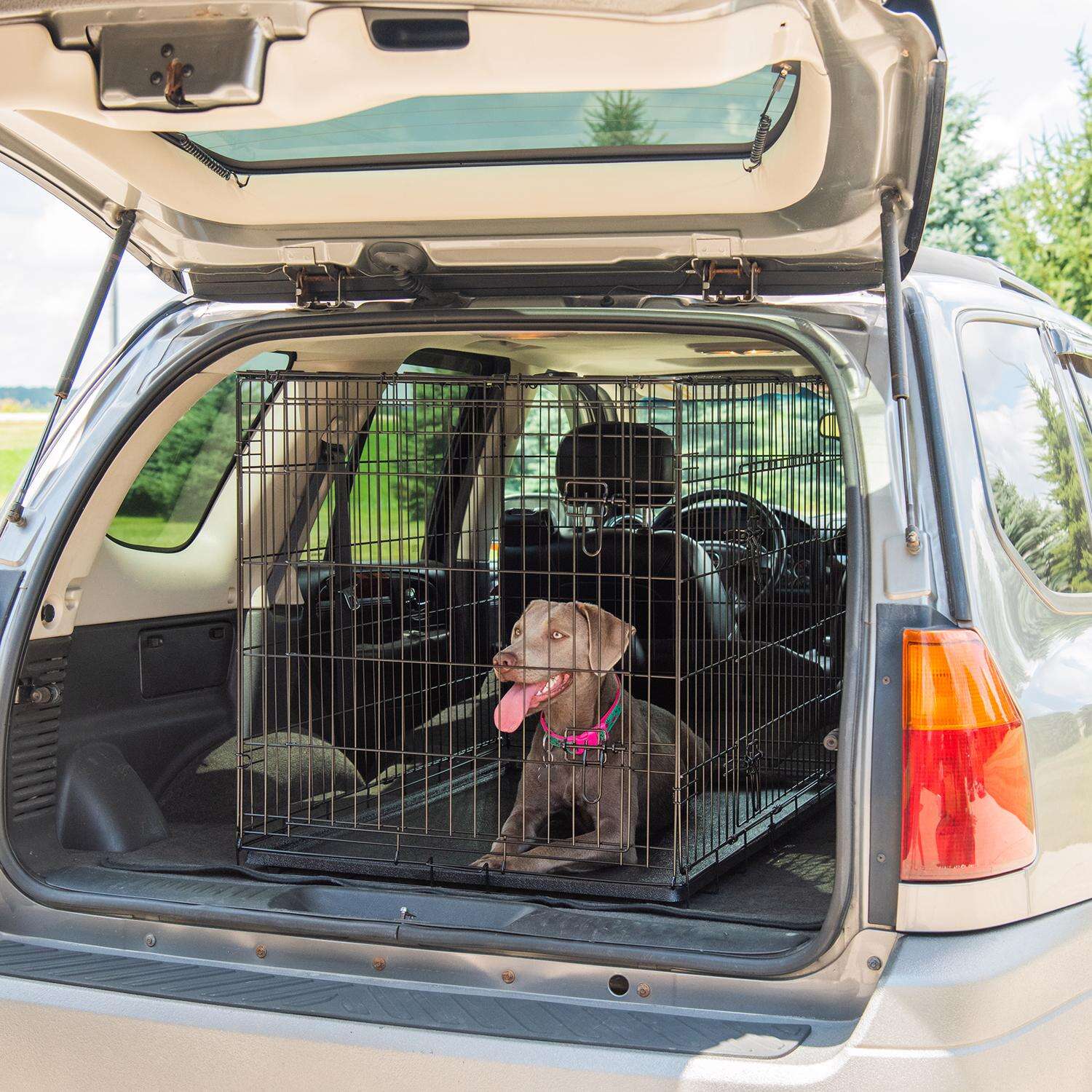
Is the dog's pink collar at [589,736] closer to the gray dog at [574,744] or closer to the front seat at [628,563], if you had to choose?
the gray dog at [574,744]

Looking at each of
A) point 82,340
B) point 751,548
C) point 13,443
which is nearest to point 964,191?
point 13,443

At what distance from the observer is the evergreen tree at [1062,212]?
17609 mm

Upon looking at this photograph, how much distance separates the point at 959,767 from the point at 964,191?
21.5 m

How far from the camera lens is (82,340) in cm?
271

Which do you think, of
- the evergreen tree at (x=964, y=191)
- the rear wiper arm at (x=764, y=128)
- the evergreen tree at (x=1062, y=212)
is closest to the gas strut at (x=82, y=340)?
the rear wiper arm at (x=764, y=128)

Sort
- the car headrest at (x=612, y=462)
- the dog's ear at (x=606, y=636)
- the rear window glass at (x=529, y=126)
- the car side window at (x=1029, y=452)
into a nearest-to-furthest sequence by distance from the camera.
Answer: the rear window glass at (x=529, y=126), the car side window at (x=1029, y=452), the dog's ear at (x=606, y=636), the car headrest at (x=612, y=462)

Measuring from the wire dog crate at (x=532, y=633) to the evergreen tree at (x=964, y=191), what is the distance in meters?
18.5

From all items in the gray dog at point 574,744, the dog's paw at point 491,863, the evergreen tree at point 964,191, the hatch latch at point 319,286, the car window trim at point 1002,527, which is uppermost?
the evergreen tree at point 964,191

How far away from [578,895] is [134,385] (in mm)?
1677

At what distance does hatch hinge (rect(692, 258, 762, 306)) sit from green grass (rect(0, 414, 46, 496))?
51.8ft

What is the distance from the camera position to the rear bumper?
78.7 inches

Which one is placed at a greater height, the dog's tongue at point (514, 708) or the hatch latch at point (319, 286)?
the hatch latch at point (319, 286)

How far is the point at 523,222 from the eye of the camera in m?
2.81

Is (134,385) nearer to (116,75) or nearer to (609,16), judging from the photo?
(116,75)
